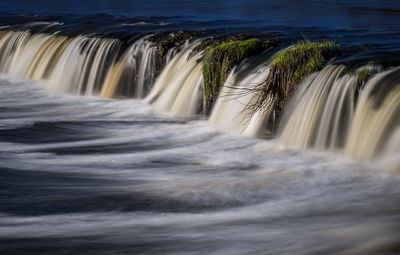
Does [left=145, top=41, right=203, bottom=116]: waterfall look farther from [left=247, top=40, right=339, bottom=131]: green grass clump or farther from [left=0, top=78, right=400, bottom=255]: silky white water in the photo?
[left=247, top=40, right=339, bottom=131]: green grass clump

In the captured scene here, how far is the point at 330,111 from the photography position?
411 inches

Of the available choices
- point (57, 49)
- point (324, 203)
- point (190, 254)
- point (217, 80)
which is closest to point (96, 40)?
point (57, 49)

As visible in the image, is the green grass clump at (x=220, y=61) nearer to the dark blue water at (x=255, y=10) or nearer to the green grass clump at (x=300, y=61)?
the green grass clump at (x=300, y=61)

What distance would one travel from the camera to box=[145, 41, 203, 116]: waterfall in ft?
43.0

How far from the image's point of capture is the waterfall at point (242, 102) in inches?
447

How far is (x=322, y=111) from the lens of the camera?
34.5ft

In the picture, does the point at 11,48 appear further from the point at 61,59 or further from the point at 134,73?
the point at 134,73

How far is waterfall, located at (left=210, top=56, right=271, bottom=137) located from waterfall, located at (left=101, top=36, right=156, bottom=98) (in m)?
2.68

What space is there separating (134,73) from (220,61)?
2.73 metres

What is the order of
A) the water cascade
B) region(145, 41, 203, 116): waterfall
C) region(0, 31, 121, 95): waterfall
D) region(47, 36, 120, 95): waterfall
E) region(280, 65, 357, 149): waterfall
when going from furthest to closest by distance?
region(0, 31, 121, 95): waterfall
region(47, 36, 120, 95): waterfall
region(145, 41, 203, 116): waterfall
region(280, 65, 357, 149): waterfall
the water cascade

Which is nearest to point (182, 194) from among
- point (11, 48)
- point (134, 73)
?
point (134, 73)

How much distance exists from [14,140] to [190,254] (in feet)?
18.0

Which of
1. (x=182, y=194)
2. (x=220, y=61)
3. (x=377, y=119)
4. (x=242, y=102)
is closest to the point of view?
(x=182, y=194)

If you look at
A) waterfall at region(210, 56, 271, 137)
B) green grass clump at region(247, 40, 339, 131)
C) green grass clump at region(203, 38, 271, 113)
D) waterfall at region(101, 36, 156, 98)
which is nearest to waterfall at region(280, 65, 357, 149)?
green grass clump at region(247, 40, 339, 131)
